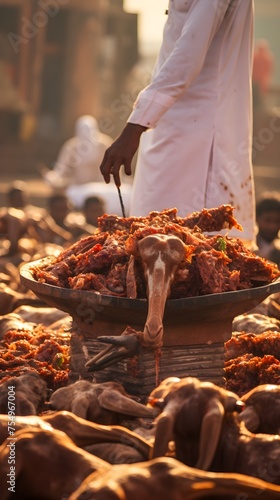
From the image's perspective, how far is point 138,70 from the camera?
3628 cm

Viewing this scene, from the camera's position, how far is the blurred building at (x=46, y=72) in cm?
2895

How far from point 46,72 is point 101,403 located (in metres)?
27.5

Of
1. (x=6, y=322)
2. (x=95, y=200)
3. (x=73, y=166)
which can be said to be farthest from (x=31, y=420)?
(x=73, y=166)

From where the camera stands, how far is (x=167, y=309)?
465cm

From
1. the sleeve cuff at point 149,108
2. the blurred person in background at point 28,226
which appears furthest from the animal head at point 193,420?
the blurred person in background at point 28,226

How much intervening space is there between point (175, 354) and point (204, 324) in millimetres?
174

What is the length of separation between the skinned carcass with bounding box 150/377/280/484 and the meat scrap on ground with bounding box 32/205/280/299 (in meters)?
1.05

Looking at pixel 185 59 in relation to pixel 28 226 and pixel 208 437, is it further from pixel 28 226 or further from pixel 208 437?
pixel 28 226

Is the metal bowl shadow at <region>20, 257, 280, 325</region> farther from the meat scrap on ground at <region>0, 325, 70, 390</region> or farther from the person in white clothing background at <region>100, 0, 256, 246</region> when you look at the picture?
the person in white clothing background at <region>100, 0, 256, 246</region>

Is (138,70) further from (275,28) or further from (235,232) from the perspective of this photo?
(235,232)

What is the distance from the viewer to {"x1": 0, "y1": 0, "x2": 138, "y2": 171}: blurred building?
1140 inches

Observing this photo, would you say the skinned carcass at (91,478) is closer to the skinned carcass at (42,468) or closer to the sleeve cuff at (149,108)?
the skinned carcass at (42,468)

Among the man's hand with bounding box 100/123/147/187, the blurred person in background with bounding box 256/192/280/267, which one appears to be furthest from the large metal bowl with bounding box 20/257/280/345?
the blurred person in background with bounding box 256/192/280/267

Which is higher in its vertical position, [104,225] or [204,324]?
[104,225]
